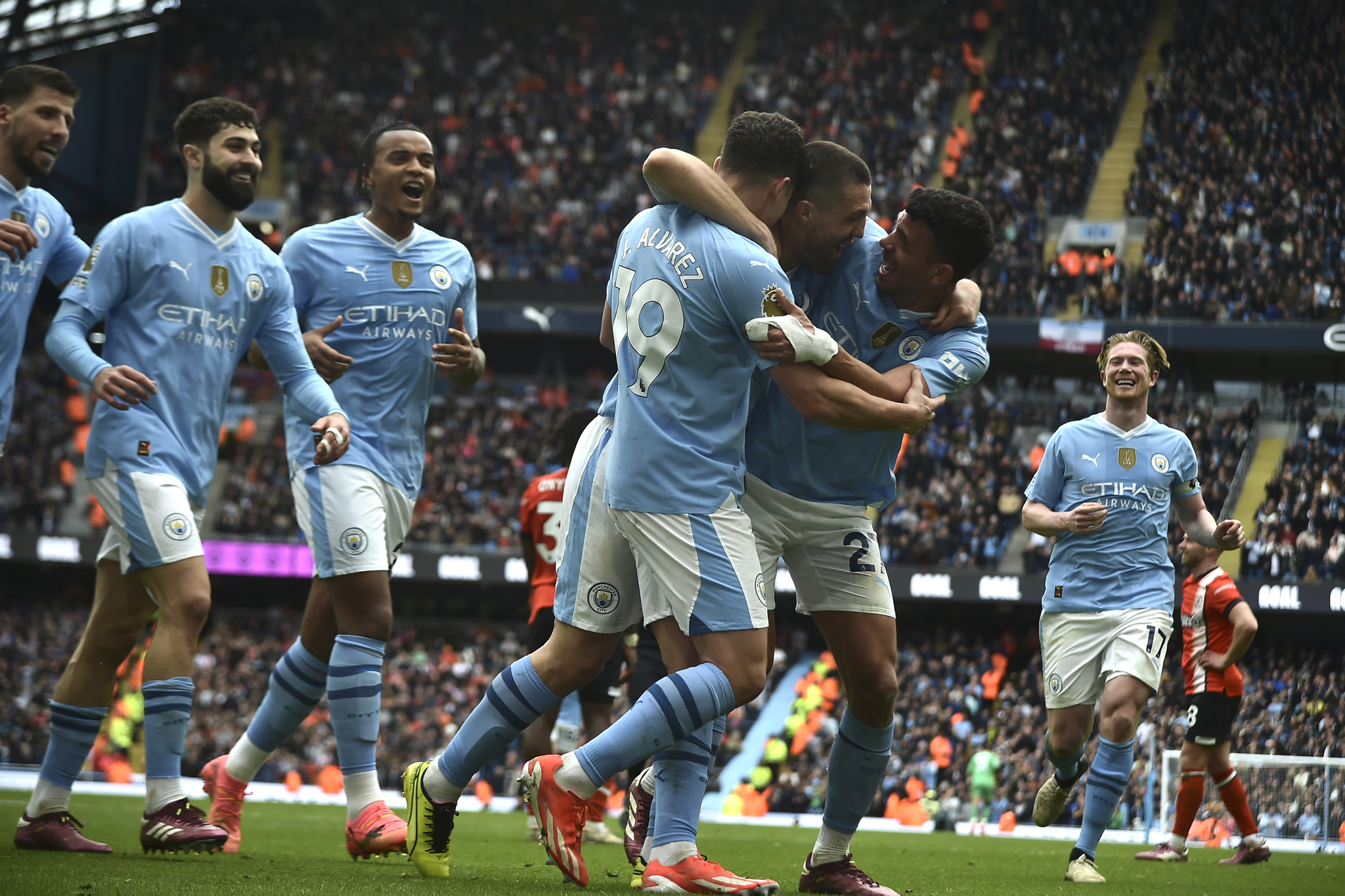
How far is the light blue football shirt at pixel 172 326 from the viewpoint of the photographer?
16.3 ft

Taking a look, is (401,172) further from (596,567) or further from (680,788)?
(680,788)

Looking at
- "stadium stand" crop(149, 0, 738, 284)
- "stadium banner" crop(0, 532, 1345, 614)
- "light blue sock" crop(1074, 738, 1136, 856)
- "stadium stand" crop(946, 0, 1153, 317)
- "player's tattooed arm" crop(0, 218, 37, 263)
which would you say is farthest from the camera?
"stadium stand" crop(149, 0, 738, 284)

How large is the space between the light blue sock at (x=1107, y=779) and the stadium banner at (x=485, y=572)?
1171 cm

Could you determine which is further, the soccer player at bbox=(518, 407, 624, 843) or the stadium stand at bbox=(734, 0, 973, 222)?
the stadium stand at bbox=(734, 0, 973, 222)

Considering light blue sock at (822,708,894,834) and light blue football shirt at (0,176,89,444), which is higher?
light blue football shirt at (0,176,89,444)

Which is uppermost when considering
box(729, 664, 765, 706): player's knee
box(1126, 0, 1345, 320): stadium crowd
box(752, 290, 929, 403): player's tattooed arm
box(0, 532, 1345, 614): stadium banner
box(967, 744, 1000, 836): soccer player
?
box(1126, 0, 1345, 320): stadium crowd

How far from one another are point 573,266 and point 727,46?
7618mm

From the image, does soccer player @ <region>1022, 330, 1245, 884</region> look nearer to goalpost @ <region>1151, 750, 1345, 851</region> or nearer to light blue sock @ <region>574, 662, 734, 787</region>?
light blue sock @ <region>574, 662, 734, 787</region>

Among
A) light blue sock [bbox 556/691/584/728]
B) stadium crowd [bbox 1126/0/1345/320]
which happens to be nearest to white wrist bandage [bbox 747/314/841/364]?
light blue sock [bbox 556/691/584/728]

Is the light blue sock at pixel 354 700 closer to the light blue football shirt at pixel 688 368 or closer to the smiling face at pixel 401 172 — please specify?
the light blue football shirt at pixel 688 368

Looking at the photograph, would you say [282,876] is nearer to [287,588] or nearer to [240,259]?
[240,259]

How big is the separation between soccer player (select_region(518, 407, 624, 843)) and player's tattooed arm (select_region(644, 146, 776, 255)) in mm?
4183

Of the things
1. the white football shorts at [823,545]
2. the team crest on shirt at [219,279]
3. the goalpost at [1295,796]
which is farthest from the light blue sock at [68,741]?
the goalpost at [1295,796]

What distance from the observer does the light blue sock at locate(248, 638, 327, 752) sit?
18.5 ft
